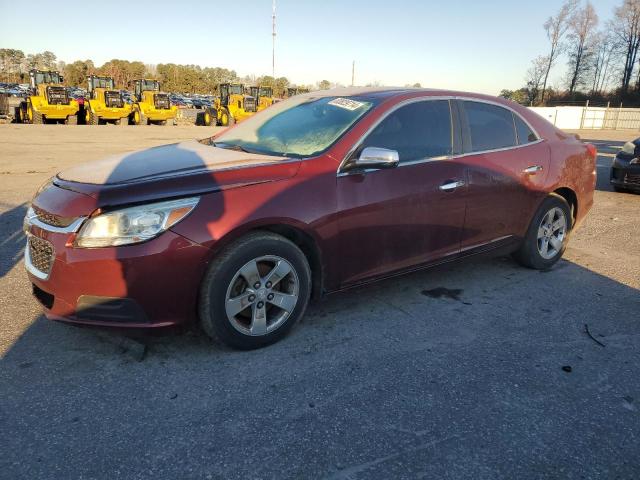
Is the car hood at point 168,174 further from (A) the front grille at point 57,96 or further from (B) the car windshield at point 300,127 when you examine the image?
(A) the front grille at point 57,96

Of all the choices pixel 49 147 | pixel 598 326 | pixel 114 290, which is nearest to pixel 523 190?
pixel 598 326

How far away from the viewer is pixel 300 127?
3674mm

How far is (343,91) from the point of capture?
13.6 feet

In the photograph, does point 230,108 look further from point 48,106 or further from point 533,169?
point 533,169

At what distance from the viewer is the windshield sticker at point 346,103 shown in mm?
3596

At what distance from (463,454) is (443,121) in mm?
2492

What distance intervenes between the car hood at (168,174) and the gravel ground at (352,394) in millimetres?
990

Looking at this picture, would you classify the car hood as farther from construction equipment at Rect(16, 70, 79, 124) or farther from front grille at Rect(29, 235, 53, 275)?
construction equipment at Rect(16, 70, 79, 124)

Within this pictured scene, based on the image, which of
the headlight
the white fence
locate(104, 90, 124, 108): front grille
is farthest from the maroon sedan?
the white fence

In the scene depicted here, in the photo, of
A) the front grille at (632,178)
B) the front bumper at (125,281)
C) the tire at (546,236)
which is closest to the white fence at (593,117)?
the front grille at (632,178)

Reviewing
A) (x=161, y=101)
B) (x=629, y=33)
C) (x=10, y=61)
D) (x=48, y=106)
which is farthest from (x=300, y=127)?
(x=10, y=61)

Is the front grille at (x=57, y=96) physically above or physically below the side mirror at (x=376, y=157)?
above

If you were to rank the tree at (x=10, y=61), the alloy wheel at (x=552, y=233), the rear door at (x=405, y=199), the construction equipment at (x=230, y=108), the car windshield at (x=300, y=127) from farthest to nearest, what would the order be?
the tree at (x=10, y=61) < the construction equipment at (x=230, y=108) < the alloy wheel at (x=552, y=233) < the car windshield at (x=300, y=127) < the rear door at (x=405, y=199)

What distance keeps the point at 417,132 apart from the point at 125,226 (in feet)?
7.09
